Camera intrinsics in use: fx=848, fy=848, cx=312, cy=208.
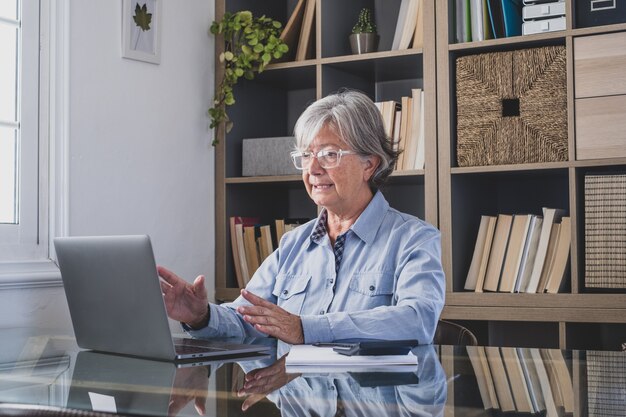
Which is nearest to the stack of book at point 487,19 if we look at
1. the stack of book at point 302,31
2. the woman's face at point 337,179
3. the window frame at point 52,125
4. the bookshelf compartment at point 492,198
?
the bookshelf compartment at point 492,198

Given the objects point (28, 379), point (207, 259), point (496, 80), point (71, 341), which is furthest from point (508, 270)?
point (28, 379)

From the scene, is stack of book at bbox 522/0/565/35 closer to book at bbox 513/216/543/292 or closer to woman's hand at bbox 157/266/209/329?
book at bbox 513/216/543/292

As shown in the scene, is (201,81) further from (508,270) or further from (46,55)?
(508,270)

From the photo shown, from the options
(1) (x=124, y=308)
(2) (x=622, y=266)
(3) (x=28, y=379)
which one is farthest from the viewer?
(2) (x=622, y=266)

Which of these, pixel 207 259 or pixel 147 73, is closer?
pixel 147 73

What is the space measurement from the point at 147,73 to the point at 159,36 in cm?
15

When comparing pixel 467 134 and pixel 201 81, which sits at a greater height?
pixel 201 81

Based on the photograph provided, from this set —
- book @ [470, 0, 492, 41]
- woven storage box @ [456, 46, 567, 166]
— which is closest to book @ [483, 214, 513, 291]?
woven storage box @ [456, 46, 567, 166]

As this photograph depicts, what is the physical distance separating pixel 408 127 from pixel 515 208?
0.56 meters

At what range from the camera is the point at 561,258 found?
2871mm

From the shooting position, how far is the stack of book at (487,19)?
296 centimetres

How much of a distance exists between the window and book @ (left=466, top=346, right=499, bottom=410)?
1552 millimetres

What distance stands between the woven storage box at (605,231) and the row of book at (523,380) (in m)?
1.13

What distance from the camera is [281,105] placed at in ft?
12.4
